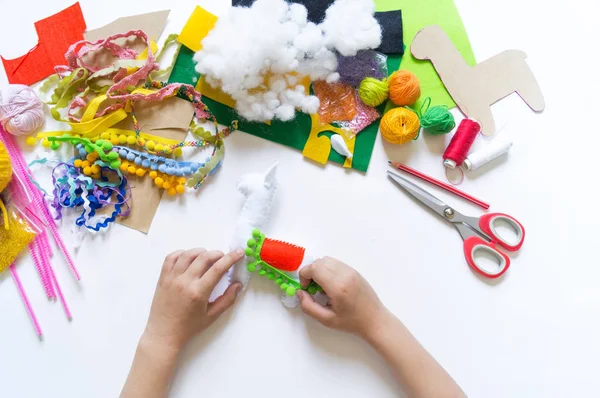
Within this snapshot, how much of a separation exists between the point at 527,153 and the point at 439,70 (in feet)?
0.90

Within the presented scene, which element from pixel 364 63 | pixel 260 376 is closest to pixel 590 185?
pixel 364 63

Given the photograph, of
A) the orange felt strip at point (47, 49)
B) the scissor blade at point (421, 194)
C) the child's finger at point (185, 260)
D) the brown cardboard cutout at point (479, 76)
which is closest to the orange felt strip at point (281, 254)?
the child's finger at point (185, 260)

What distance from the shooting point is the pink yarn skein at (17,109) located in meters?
0.93

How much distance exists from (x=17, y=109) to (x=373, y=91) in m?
0.76

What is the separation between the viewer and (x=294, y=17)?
3.06ft

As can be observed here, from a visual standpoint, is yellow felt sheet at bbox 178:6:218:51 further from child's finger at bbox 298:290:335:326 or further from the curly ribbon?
child's finger at bbox 298:290:335:326

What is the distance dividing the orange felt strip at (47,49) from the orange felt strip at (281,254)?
64cm

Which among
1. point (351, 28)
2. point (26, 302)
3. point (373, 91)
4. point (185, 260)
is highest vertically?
point (351, 28)

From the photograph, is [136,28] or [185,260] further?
[136,28]

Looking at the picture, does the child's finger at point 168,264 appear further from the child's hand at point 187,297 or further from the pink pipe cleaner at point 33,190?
the pink pipe cleaner at point 33,190

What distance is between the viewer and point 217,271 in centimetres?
87

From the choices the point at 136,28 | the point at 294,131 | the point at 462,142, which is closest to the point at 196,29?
the point at 136,28

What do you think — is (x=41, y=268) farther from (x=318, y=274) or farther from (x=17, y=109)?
(x=318, y=274)

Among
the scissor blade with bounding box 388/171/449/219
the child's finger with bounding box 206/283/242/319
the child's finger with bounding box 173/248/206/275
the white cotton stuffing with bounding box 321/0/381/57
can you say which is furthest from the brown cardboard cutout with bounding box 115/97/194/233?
the scissor blade with bounding box 388/171/449/219
